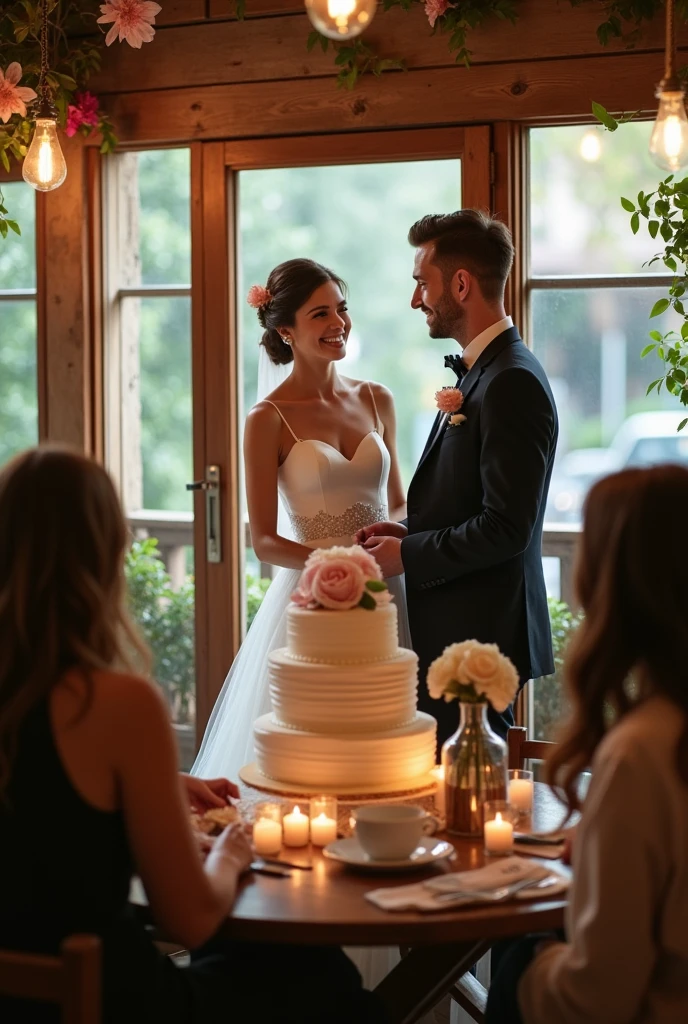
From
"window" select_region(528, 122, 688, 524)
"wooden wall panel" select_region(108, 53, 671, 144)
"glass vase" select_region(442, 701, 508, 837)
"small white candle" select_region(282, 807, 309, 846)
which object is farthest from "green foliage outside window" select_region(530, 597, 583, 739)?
"small white candle" select_region(282, 807, 309, 846)

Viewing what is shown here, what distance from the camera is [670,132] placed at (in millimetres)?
2389

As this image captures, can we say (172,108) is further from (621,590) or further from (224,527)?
(621,590)

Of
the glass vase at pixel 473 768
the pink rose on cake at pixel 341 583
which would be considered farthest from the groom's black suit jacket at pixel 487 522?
the glass vase at pixel 473 768

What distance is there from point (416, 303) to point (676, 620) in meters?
2.02

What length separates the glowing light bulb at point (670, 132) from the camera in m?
2.37

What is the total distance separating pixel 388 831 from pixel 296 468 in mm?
1879

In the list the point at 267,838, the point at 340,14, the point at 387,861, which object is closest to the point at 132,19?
the point at 340,14

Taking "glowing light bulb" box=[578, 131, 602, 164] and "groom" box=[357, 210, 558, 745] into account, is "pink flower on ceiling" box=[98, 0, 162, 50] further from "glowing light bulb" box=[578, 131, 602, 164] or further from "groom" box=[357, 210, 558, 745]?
"glowing light bulb" box=[578, 131, 602, 164]

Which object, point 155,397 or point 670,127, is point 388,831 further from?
point 155,397

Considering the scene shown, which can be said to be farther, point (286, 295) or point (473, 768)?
point (286, 295)

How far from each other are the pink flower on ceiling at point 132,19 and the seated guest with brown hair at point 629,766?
9.49 feet

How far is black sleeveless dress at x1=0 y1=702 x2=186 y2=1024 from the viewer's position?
159 cm

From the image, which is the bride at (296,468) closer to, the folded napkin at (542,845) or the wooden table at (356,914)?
the folded napkin at (542,845)

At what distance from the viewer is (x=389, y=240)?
13.3 ft
